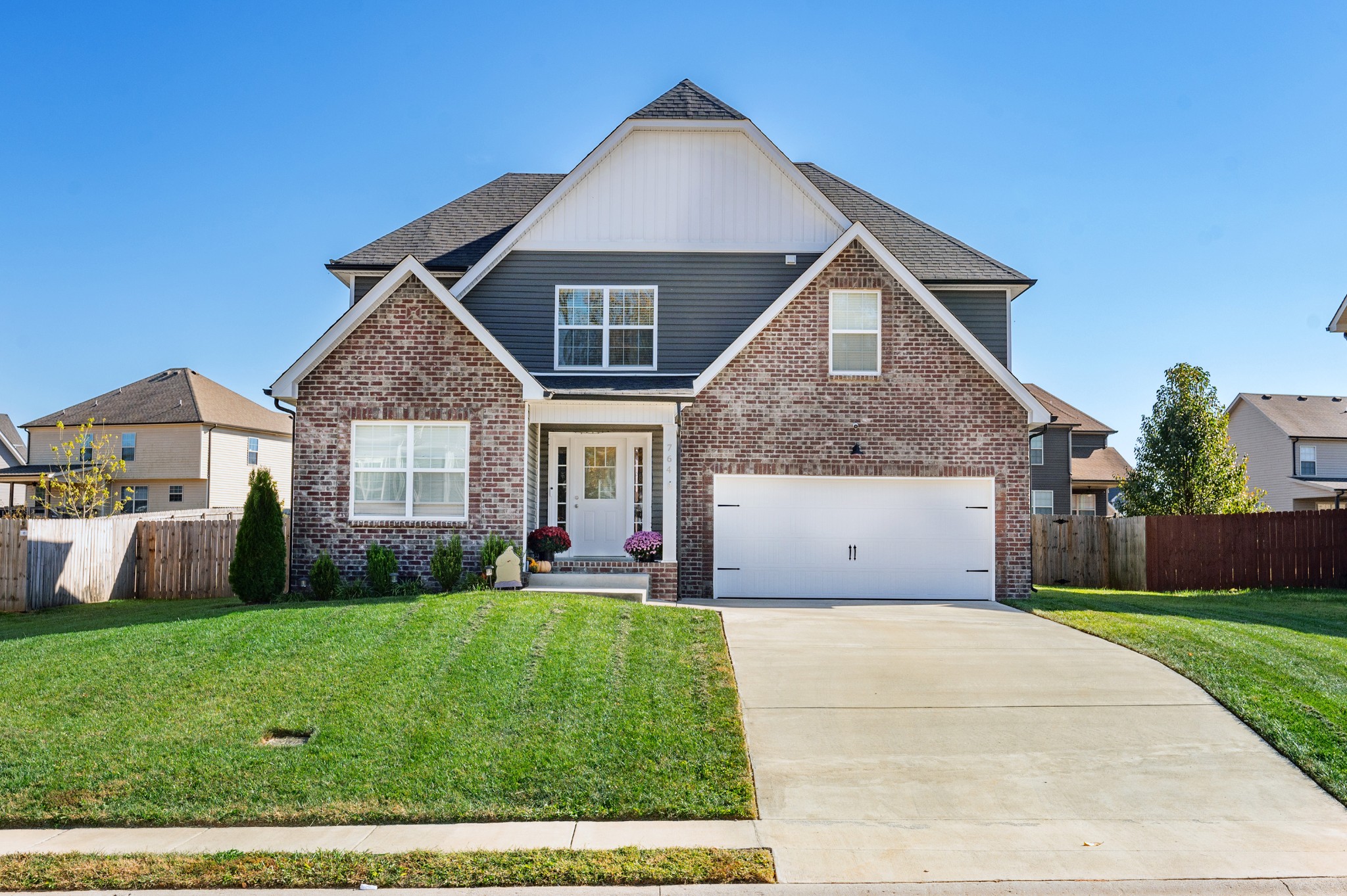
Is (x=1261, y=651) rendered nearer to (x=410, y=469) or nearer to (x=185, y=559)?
(x=410, y=469)

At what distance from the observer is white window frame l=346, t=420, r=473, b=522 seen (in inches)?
605

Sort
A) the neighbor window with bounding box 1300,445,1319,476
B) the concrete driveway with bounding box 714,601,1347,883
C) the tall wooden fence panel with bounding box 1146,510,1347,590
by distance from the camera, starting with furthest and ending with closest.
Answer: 1. the neighbor window with bounding box 1300,445,1319,476
2. the tall wooden fence panel with bounding box 1146,510,1347,590
3. the concrete driveway with bounding box 714,601,1347,883

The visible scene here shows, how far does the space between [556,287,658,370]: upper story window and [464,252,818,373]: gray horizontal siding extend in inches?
5.8

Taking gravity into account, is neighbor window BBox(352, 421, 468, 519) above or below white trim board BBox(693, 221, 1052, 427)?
below

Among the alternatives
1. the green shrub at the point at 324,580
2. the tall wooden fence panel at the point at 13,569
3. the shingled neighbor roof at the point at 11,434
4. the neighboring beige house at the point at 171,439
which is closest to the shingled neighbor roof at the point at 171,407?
the neighboring beige house at the point at 171,439

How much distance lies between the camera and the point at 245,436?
1634 inches

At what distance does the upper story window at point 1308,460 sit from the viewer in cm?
3769

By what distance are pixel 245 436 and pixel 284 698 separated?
35.5 m

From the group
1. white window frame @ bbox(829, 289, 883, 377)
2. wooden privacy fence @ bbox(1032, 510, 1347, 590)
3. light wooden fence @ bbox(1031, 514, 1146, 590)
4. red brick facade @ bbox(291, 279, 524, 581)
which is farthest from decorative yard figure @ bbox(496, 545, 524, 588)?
wooden privacy fence @ bbox(1032, 510, 1347, 590)

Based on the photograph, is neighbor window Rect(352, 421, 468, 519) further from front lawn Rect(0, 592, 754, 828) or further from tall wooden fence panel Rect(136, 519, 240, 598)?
tall wooden fence panel Rect(136, 519, 240, 598)

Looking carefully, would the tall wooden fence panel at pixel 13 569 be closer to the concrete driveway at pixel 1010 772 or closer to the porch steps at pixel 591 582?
the porch steps at pixel 591 582

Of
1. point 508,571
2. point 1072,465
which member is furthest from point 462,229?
point 1072,465

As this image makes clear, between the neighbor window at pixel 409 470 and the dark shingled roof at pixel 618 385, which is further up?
the dark shingled roof at pixel 618 385

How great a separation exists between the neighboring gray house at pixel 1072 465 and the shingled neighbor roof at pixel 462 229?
737 inches
